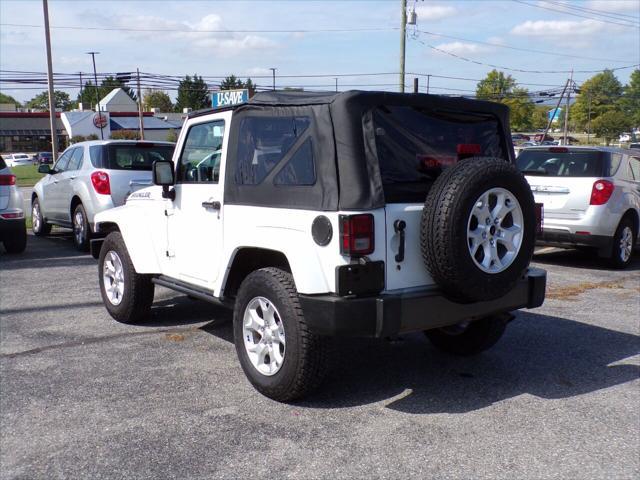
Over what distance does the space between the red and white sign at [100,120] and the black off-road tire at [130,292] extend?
6694 centimetres

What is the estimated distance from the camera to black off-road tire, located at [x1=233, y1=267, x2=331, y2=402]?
13.7ft

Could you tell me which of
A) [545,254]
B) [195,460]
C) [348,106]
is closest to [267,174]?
[348,106]

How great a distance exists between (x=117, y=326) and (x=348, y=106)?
11.6 ft

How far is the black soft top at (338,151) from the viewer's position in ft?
13.2

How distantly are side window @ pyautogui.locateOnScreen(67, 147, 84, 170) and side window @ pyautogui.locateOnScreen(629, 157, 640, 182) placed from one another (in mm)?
8503

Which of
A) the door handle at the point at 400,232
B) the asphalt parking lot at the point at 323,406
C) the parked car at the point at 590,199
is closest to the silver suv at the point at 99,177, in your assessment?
the asphalt parking lot at the point at 323,406

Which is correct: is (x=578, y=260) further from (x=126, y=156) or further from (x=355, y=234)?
(x=355, y=234)

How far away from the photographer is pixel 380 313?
13.0ft

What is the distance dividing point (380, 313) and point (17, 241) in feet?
26.8

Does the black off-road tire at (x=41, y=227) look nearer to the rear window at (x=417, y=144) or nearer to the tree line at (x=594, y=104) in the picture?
the rear window at (x=417, y=144)

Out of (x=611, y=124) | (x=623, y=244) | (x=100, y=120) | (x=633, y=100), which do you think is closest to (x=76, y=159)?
(x=623, y=244)

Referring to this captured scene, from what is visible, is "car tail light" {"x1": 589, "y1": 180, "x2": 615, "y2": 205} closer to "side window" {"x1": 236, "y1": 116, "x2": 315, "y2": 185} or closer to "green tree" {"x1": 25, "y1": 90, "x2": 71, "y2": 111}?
"side window" {"x1": 236, "y1": 116, "x2": 315, "y2": 185}

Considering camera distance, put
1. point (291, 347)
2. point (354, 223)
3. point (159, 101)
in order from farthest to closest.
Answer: point (159, 101) → point (291, 347) → point (354, 223)

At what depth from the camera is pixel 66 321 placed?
6.61m
